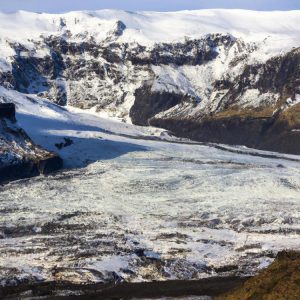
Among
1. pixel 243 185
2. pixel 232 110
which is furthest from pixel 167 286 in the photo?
pixel 232 110

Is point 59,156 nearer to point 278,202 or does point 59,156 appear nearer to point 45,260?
point 278,202

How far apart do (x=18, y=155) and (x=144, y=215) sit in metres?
33.7

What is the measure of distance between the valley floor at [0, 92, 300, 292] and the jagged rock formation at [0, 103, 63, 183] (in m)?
2.78

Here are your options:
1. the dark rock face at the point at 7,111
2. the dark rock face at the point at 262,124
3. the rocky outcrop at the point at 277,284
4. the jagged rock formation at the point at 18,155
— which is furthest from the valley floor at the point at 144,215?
the dark rock face at the point at 262,124

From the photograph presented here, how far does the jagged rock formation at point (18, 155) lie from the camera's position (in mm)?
116000

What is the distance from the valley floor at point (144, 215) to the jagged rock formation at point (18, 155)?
2775 mm

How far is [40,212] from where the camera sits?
90.3m

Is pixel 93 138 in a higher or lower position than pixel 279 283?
A: lower

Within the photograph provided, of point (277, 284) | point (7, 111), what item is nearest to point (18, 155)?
point (7, 111)

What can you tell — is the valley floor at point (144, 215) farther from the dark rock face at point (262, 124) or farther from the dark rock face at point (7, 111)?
the dark rock face at point (262, 124)

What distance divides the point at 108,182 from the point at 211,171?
14.8 m

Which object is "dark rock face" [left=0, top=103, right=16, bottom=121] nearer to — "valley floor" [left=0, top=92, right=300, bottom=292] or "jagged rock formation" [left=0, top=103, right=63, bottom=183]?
"jagged rock formation" [left=0, top=103, right=63, bottom=183]

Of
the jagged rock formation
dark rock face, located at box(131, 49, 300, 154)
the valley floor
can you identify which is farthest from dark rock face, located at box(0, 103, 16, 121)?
dark rock face, located at box(131, 49, 300, 154)

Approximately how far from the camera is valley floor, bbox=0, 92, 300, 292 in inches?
2692
